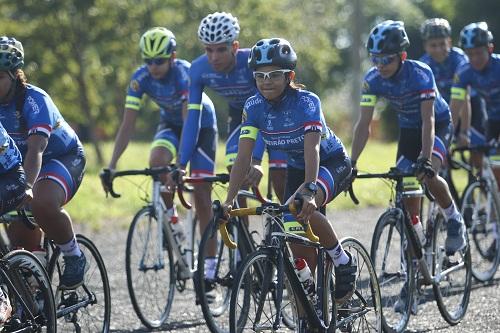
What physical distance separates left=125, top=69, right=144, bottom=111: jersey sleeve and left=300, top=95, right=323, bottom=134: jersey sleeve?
312cm

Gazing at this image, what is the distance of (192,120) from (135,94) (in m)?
0.89

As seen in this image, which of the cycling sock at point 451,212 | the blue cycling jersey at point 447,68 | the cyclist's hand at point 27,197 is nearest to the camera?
the cyclist's hand at point 27,197

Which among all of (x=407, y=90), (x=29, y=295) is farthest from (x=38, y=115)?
(x=407, y=90)

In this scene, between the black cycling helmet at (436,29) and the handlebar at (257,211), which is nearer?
the handlebar at (257,211)

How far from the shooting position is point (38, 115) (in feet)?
24.0

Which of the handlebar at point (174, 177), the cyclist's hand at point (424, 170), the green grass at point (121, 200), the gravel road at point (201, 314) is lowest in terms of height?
the green grass at point (121, 200)

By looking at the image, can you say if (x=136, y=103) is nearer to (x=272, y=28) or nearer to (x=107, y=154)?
(x=107, y=154)

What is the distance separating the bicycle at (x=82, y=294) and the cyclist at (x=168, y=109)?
1.55 metres

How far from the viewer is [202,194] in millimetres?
9648

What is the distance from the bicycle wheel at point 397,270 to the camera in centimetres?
848

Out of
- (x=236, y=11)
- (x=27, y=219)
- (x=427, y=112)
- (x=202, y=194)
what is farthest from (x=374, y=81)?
(x=236, y=11)

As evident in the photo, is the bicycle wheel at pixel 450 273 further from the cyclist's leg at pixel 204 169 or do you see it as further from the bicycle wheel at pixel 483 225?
the cyclist's leg at pixel 204 169

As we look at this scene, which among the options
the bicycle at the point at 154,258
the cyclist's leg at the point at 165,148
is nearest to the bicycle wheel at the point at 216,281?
the bicycle at the point at 154,258

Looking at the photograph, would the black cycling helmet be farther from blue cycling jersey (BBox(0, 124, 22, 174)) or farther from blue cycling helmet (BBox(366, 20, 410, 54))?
blue cycling jersey (BBox(0, 124, 22, 174))
